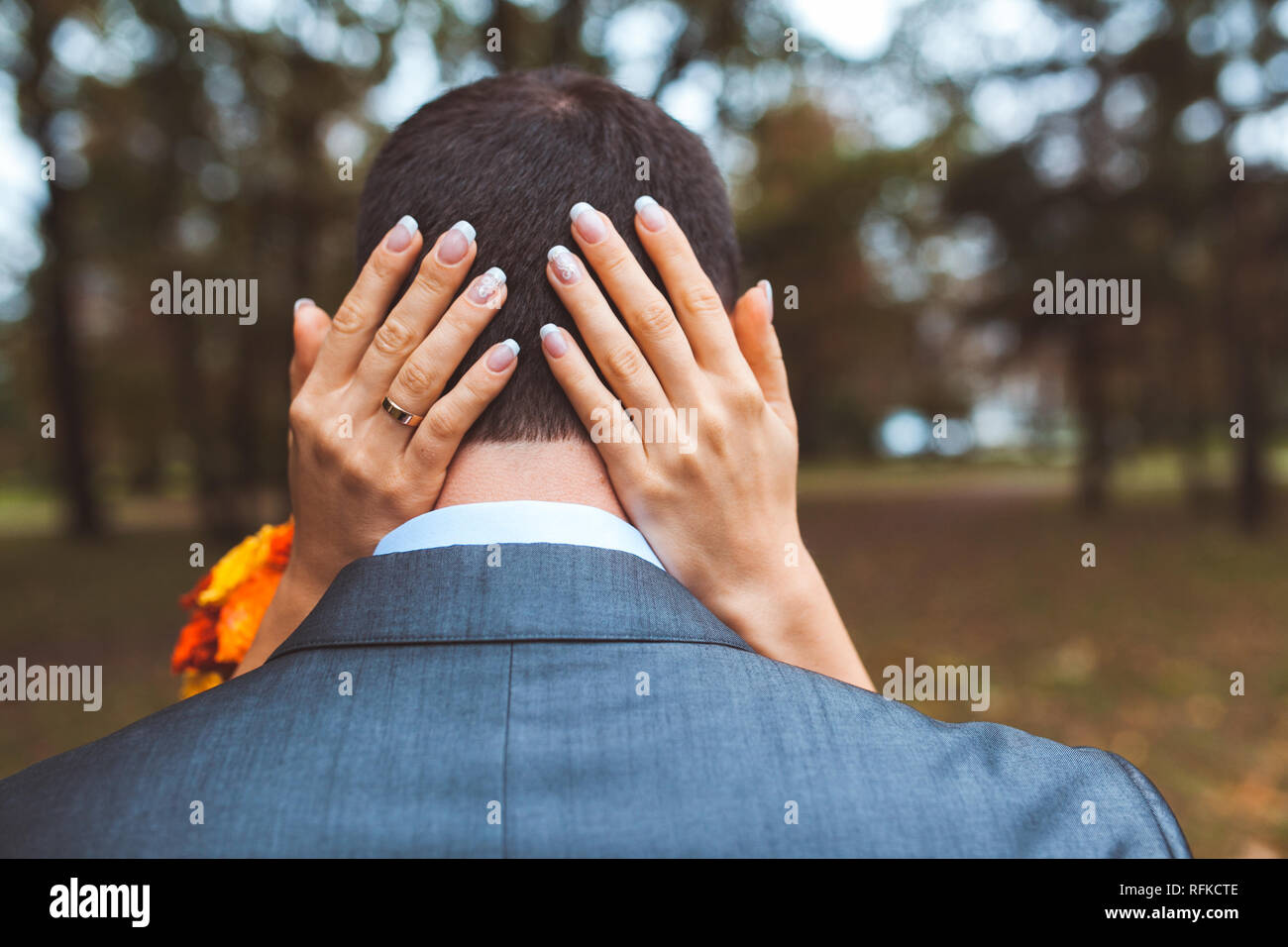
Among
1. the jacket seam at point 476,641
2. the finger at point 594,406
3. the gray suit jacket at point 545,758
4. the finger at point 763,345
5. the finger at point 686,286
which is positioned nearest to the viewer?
the gray suit jacket at point 545,758

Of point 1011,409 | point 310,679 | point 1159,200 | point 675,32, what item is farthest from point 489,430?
point 1011,409

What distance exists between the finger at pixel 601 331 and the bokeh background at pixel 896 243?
471 cm

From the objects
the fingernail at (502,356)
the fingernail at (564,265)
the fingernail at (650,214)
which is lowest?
the fingernail at (502,356)

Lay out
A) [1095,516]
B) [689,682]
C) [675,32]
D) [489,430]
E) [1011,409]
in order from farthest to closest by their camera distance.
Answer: [1011,409], [1095,516], [675,32], [489,430], [689,682]

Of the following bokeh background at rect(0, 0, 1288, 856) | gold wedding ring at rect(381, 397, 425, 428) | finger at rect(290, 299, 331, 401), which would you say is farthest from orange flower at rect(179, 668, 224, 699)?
bokeh background at rect(0, 0, 1288, 856)

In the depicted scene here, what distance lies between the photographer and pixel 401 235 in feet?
4.74

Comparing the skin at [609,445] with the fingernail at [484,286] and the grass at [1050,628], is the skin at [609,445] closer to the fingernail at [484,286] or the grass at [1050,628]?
the fingernail at [484,286]

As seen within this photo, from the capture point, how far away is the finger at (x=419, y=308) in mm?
1390

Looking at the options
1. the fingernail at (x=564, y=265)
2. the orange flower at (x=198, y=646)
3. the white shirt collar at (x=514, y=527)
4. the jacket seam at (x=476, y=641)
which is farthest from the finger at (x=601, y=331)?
the orange flower at (x=198, y=646)

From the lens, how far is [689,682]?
3.72 ft

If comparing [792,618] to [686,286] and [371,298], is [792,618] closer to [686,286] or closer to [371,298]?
[686,286]

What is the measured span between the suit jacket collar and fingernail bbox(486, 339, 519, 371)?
0.99ft
